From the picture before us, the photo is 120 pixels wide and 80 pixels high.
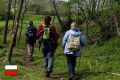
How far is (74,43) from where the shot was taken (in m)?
15.5

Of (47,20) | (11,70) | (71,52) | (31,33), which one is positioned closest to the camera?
(11,70)

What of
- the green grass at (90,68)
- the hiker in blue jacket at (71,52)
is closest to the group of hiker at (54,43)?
the hiker in blue jacket at (71,52)

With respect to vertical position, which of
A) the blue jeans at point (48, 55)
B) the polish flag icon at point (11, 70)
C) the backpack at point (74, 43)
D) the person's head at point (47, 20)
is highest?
the person's head at point (47, 20)

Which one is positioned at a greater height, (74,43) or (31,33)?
(31,33)

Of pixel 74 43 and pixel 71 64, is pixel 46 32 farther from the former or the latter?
pixel 71 64

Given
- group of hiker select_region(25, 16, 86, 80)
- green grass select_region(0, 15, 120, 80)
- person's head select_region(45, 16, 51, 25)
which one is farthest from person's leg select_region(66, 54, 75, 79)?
person's head select_region(45, 16, 51, 25)

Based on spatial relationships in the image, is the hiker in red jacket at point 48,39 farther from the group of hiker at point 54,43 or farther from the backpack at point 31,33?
the backpack at point 31,33

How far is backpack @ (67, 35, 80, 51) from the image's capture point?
1546 centimetres

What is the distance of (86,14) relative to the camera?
3095 centimetres

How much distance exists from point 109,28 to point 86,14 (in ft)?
9.25

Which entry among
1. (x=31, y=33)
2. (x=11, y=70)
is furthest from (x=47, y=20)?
(x=31, y=33)

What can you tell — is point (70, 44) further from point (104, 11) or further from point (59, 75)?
point (104, 11)

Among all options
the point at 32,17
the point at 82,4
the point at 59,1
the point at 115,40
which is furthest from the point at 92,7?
the point at 32,17

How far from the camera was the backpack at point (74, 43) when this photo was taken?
50.7 ft
